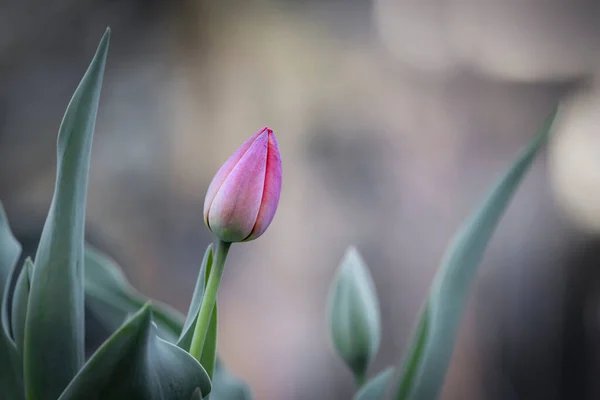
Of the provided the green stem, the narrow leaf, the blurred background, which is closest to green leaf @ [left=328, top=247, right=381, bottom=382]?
the green stem

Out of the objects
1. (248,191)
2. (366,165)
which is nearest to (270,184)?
(248,191)

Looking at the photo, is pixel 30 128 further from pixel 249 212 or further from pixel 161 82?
pixel 249 212

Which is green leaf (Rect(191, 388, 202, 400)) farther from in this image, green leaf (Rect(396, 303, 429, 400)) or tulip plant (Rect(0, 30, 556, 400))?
green leaf (Rect(396, 303, 429, 400))

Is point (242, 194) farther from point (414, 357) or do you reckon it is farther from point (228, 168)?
point (414, 357)

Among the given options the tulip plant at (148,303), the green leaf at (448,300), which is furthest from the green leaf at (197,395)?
the green leaf at (448,300)

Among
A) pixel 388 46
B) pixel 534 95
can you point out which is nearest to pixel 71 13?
pixel 388 46

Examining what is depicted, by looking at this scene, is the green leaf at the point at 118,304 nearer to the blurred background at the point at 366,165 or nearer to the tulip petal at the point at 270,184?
the tulip petal at the point at 270,184
